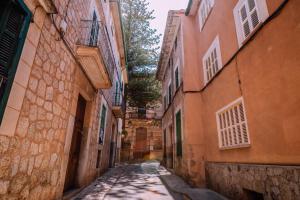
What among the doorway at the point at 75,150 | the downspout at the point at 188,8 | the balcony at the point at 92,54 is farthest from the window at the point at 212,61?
the doorway at the point at 75,150

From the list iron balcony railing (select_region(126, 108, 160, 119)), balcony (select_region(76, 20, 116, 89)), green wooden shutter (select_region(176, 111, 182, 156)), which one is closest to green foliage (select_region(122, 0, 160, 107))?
iron balcony railing (select_region(126, 108, 160, 119))

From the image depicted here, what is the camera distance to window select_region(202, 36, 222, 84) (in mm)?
6612

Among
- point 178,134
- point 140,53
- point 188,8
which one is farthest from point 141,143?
point 188,8

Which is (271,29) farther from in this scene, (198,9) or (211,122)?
(198,9)

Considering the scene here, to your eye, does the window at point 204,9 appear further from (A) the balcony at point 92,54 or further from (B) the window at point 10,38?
(B) the window at point 10,38

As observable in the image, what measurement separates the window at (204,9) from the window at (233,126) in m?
4.65

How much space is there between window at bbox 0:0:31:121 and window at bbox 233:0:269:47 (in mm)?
5087

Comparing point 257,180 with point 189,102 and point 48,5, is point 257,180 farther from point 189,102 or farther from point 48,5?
point 48,5

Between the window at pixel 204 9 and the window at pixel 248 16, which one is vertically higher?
the window at pixel 204 9

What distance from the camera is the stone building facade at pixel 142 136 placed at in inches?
927

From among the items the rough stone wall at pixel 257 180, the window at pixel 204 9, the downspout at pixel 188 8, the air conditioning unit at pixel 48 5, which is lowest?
the rough stone wall at pixel 257 180

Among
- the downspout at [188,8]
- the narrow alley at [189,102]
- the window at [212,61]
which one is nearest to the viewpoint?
the narrow alley at [189,102]

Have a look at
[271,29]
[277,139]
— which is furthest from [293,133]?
[271,29]

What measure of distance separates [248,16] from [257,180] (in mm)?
4379
